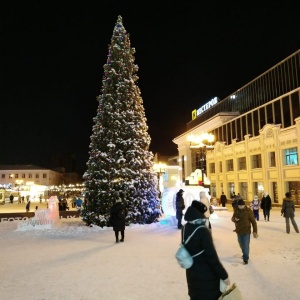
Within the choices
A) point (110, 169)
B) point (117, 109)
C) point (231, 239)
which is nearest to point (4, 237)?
point (110, 169)

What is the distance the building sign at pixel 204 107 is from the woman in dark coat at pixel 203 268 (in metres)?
62.0

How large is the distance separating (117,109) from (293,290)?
1319 centimetres

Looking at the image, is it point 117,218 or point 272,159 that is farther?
point 272,159

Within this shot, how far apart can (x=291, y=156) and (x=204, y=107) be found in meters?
36.2

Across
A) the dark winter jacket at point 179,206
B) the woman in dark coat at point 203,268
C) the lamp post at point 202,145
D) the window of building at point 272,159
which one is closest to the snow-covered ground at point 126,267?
the dark winter jacket at point 179,206

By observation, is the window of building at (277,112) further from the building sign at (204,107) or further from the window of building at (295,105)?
the building sign at (204,107)

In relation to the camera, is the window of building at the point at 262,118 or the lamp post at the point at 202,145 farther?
the window of building at the point at 262,118

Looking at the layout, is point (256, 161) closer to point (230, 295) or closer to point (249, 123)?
point (249, 123)

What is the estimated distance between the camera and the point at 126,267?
8.06 metres

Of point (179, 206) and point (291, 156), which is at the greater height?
point (291, 156)

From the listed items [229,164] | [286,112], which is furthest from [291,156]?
[229,164]

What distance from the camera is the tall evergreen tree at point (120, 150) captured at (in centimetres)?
1678

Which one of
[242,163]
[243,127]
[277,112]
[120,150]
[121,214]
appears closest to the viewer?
[121,214]

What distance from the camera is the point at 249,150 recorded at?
1622 inches
